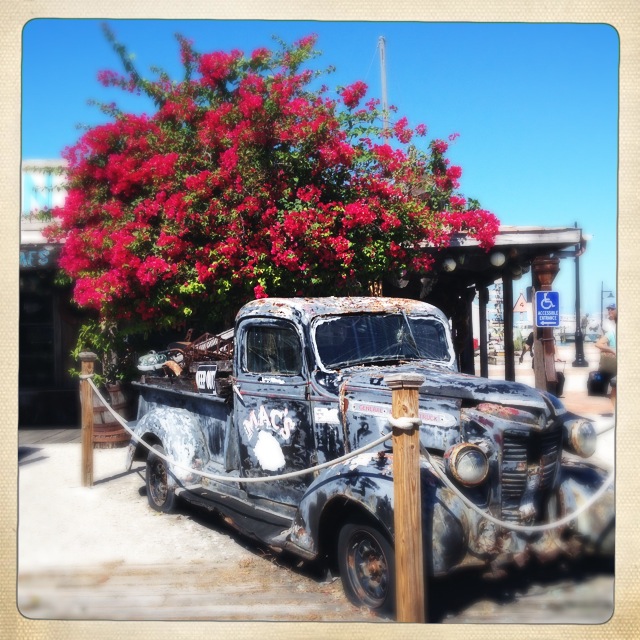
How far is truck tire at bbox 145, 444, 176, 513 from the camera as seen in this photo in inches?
191

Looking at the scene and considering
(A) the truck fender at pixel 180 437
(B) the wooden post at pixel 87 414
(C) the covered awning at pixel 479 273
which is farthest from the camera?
(B) the wooden post at pixel 87 414

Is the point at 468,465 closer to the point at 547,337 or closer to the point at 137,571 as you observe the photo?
the point at 547,337

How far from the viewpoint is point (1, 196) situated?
3793 millimetres

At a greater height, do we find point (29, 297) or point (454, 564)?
point (29, 297)

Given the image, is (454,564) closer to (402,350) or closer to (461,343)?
(402,350)

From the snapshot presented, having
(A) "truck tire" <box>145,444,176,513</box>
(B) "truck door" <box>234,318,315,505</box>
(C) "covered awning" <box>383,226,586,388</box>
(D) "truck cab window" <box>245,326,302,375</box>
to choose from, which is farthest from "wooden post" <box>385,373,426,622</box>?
(A) "truck tire" <box>145,444,176,513</box>

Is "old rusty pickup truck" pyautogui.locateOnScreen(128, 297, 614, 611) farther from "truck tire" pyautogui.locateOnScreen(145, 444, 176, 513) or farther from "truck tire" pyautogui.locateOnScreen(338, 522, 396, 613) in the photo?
"truck tire" pyautogui.locateOnScreen(145, 444, 176, 513)

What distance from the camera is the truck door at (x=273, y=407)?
3.82 m

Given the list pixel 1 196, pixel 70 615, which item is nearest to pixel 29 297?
pixel 1 196

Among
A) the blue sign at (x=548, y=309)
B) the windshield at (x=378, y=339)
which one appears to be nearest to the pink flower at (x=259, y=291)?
the windshield at (x=378, y=339)

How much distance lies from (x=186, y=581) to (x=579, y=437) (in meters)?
2.48

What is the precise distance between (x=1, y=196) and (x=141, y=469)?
2.75 meters

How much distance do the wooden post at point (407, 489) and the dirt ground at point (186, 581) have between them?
443 mm

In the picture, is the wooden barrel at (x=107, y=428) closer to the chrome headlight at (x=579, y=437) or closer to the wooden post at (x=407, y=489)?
the wooden post at (x=407, y=489)
